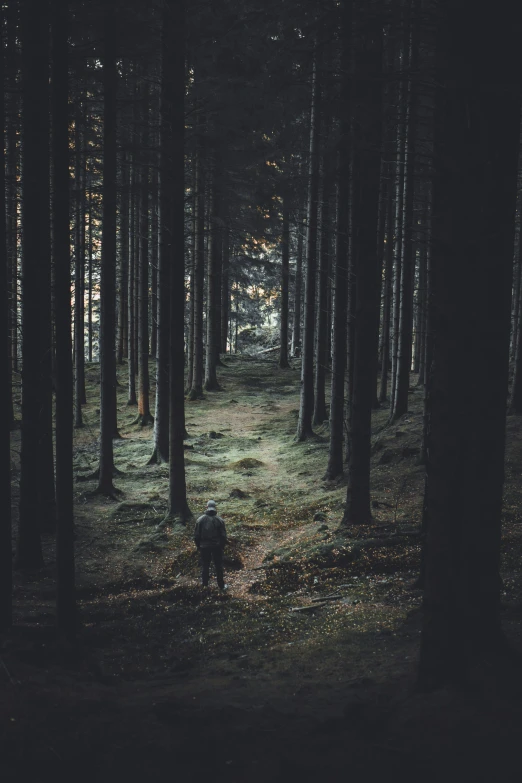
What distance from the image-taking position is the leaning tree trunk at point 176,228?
1313 centimetres

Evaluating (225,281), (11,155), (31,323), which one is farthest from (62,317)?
(225,281)

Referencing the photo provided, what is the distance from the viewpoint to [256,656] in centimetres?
795

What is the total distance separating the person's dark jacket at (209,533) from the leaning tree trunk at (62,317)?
3374 millimetres

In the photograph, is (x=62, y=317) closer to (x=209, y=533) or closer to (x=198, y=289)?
(x=209, y=533)

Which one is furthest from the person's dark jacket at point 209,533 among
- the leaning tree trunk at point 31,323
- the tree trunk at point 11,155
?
the tree trunk at point 11,155

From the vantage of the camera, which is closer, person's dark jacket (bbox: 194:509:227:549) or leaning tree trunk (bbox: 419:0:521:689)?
leaning tree trunk (bbox: 419:0:521:689)

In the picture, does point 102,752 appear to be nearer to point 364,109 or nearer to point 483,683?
point 483,683

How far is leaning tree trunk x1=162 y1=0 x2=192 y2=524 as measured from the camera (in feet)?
43.1

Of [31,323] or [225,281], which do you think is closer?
[31,323]

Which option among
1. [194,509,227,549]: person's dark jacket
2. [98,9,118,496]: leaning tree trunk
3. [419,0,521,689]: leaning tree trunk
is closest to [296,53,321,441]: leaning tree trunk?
[98,9,118,496]: leaning tree trunk

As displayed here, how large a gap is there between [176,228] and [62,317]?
7.03 metres

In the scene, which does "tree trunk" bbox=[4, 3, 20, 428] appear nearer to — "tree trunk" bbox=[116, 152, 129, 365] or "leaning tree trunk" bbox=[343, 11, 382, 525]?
"tree trunk" bbox=[116, 152, 129, 365]

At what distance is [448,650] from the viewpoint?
5680mm

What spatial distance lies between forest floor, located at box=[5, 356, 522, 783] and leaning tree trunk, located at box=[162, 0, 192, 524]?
4.51ft
